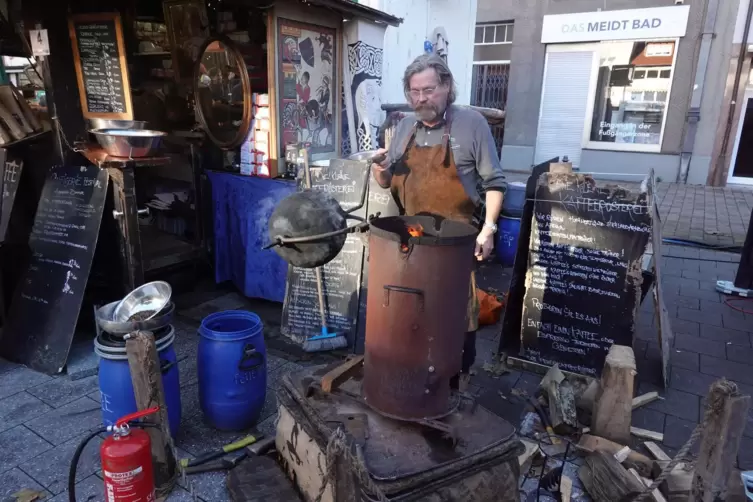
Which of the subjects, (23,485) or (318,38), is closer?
(23,485)

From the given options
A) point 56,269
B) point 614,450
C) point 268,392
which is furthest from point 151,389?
point 614,450

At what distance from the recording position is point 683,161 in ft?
42.2

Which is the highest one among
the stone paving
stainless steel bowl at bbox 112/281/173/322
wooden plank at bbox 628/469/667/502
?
stainless steel bowl at bbox 112/281/173/322

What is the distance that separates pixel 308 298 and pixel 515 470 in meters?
2.73

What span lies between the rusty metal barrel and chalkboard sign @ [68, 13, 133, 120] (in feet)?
11.5

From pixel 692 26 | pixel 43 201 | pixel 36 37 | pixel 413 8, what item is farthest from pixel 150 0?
pixel 692 26

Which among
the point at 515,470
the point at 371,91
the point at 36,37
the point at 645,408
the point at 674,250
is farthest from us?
the point at 674,250

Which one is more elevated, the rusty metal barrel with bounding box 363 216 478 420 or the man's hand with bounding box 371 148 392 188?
the man's hand with bounding box 371 148 392 188

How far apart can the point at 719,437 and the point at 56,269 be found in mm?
4671

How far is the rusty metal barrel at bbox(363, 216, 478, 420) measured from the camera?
2.30m

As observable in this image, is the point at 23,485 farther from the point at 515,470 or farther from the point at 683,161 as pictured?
the point at 683,161

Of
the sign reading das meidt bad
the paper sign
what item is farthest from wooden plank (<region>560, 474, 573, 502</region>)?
the sign reading das meidt bad

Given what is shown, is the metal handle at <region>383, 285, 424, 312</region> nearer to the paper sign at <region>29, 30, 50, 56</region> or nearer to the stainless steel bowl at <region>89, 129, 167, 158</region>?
the stainless steel bowl at <region>89, 129, 167, 158</region>

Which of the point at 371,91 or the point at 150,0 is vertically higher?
the point at 150,0
